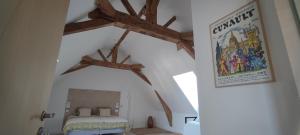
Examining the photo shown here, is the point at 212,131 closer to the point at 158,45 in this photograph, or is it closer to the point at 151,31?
the point at 151,31

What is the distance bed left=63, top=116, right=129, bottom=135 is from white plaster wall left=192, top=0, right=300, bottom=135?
159 inches

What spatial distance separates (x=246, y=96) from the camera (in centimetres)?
101

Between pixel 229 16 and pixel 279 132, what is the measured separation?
864 millimetres

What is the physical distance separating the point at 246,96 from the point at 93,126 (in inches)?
181

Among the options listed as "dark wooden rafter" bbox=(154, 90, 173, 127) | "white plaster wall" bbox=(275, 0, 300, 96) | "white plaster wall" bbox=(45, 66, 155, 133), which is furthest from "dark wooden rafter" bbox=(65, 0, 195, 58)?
"white plaster wall" bbox=(45, 66, 155, 133)

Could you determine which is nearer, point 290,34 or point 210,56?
point 290,34

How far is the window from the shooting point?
4.07m

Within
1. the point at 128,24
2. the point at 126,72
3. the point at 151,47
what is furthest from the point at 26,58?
the point at 126,72

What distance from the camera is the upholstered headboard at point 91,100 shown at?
221 inches

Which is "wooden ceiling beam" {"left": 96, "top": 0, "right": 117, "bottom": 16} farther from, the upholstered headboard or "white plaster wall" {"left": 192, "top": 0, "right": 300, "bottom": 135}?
the upholstered headboard

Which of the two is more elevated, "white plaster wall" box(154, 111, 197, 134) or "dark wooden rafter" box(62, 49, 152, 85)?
"dark wooden rafter" box(62, 49, 152, 85)

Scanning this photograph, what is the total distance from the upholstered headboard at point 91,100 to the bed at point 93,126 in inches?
39.7

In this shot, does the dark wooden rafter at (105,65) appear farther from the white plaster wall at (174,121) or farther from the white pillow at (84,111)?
the white plaster wall at (174,121)

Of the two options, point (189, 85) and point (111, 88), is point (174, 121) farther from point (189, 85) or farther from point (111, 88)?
point (111, 88)
